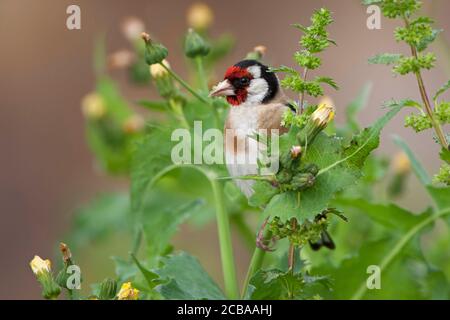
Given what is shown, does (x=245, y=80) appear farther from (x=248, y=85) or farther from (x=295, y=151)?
(x=295, y=151)

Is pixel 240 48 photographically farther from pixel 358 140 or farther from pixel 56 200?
pixel 358 140

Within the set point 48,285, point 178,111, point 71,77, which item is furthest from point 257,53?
point 71,77

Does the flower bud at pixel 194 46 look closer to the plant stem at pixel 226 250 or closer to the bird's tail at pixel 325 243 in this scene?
the plant stem at pixel 226 250

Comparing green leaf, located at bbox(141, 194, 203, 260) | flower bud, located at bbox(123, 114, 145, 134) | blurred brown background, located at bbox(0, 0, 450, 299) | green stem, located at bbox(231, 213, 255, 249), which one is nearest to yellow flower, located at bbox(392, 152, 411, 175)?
green stem, located at bbox(231, 213, 255, 249)

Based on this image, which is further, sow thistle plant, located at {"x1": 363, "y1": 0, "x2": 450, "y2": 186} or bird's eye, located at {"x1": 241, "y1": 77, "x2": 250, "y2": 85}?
bird's eye, located at {"x1": 241, "y1": 77, "x2": 250, "y2": 85}

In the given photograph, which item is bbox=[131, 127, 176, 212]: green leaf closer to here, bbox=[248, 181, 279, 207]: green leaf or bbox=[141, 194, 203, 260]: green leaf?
bbox=[141, 194, 203, 260]: green leaf

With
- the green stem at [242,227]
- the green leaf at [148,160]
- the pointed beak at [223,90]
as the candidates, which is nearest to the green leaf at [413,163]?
the pointed beak at [223,90]
